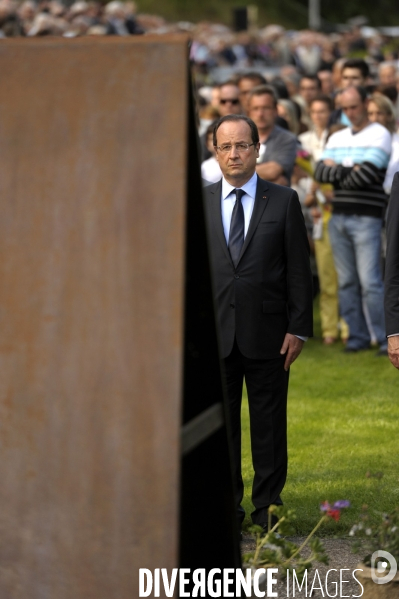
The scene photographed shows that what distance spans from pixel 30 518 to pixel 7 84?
4.45 feet

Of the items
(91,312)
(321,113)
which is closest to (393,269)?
(91,312)

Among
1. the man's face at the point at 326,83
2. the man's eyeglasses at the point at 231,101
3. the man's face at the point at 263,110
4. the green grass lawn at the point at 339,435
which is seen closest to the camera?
the green grass lawn at the point at 339,435

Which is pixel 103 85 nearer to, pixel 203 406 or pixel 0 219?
pixel 0 219

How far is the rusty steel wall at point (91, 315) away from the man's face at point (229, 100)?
746 centimetres

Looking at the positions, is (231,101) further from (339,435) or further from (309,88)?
(339,435)

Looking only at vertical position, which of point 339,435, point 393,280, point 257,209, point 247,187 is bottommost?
point 339,435

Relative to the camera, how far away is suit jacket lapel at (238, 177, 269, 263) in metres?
5.62

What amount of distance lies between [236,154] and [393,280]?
3.47ft

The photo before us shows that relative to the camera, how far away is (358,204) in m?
9.98

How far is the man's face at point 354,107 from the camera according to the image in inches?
381

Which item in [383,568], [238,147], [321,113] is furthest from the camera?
[321,113]

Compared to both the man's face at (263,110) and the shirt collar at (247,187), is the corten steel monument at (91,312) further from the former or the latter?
the man's face at (263,110)

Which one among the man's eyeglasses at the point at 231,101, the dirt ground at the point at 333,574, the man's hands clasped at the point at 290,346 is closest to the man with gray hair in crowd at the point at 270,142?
the man's eyeglasses at the point at 231,101

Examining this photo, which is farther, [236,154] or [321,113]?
[321,113]
